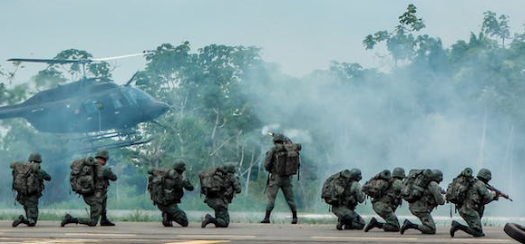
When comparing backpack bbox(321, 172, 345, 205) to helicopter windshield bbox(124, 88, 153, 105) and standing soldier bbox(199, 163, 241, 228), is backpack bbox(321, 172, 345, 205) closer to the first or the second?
standing soldier bbox(199, 163, 241, 228)

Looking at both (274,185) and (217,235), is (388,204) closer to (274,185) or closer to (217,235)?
(217,235)

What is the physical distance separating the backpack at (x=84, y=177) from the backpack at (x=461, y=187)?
7.55m

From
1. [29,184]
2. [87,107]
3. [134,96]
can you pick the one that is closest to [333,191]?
[29,184]

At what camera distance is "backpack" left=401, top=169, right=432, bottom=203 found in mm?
22484

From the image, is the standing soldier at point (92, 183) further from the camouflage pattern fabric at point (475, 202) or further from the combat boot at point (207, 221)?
the camouflage pattern fabric at point (475, 202)

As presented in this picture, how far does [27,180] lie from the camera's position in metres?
25.6

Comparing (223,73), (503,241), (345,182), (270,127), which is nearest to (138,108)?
(270,127)

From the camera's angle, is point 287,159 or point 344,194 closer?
point 344,194

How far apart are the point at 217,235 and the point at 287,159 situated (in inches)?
234

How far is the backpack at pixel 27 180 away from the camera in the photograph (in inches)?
1006

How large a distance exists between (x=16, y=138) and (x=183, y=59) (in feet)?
37.0

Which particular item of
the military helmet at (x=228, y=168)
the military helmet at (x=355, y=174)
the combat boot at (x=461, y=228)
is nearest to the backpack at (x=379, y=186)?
the military helmet at (x=355, y=174)

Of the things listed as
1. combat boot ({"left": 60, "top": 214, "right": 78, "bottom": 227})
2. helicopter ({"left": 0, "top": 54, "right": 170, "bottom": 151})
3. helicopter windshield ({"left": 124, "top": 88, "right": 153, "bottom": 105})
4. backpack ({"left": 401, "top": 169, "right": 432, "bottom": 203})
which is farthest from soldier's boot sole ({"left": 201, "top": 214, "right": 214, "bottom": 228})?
helicopter windshield ({"left": 124, "top": 88, "right": 153, "bottom": 105})

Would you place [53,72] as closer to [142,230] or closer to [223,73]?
[223,73]
